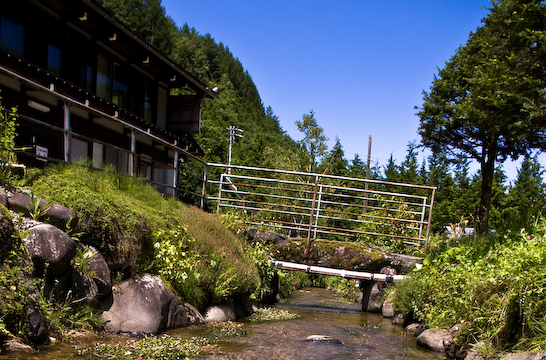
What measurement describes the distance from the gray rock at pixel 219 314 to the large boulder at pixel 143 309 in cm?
97

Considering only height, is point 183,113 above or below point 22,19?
below

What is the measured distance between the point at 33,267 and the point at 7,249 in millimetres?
368

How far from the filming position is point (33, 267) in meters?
4.73

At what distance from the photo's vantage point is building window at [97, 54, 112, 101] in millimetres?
14609

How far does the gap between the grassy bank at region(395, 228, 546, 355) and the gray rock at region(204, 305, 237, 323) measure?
3.46 m

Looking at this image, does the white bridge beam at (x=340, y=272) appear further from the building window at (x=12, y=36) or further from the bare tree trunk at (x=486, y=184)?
the building window at (x=12, y=36)

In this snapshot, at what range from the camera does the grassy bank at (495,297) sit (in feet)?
16.8

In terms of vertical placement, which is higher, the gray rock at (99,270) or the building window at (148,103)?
the building window at (148,103)

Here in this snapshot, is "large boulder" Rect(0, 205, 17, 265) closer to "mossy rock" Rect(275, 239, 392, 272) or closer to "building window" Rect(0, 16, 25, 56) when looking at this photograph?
"mossy rock" Rect(275, 239, 392, 272)

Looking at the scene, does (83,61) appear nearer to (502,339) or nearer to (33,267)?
(33,267)

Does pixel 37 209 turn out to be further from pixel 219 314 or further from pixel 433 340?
pixel 433 340

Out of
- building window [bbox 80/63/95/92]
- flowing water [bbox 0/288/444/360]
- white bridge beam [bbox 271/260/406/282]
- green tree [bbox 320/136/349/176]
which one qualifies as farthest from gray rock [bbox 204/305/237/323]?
green tree [bbox 320/136/349/176]

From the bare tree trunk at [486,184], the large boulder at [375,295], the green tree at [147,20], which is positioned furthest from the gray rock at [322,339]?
the green tree at [147,20]

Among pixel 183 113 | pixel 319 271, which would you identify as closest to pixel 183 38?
pixel 183 113
